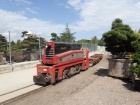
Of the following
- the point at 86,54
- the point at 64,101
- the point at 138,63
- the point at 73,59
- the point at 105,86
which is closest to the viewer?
the point at 64,101

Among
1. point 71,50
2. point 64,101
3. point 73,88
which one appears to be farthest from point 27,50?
Result: point 64,101

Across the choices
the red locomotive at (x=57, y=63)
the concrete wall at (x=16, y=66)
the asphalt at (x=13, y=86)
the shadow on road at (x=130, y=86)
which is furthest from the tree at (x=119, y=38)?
the concrete wall at (x=16, y=66)

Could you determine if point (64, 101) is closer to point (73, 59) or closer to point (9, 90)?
point (9, 90)

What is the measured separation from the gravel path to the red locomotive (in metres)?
0.79

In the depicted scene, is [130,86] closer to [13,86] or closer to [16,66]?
[13,86]

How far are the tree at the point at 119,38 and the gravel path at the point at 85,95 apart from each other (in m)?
3.64

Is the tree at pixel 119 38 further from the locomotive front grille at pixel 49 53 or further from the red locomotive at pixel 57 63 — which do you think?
the locomotive front grille at pixel 49 53

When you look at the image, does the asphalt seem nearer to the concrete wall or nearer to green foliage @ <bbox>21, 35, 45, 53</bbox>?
the concrete wall

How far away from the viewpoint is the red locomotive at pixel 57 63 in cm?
1278

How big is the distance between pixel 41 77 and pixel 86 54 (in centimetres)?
777

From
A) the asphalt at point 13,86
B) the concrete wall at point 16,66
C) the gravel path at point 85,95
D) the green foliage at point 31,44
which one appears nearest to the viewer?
the gravel path at point 85,95

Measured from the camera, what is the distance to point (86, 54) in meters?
19.3

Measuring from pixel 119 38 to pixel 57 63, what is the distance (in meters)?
5.43

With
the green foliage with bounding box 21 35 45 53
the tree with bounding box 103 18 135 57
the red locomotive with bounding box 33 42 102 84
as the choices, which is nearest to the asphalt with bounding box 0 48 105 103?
the red locomotive with bounding box 33 42 102 84
